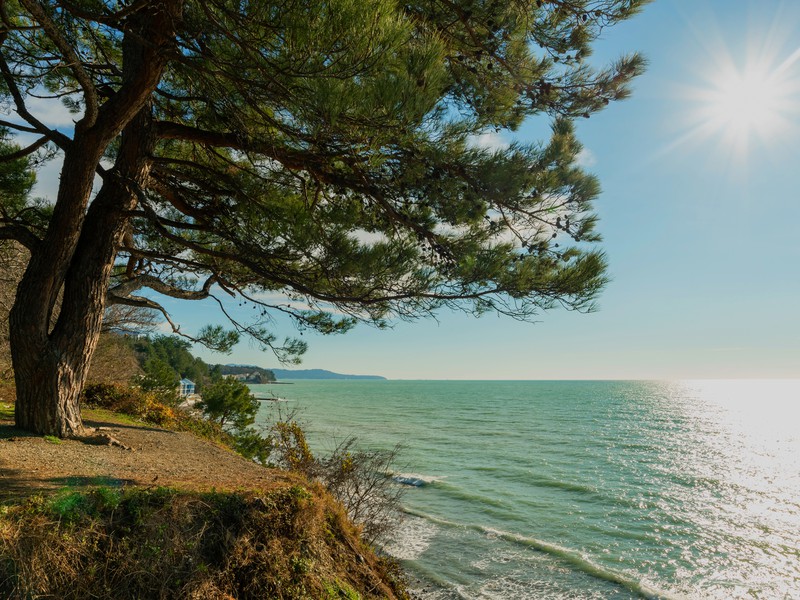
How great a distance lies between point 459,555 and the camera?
30.0ft

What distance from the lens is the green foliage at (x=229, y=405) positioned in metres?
16.7

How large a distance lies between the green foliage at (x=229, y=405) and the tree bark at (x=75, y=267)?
11.1 m

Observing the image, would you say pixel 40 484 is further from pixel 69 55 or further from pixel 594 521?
pixel 594 521

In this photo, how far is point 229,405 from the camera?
16719mm

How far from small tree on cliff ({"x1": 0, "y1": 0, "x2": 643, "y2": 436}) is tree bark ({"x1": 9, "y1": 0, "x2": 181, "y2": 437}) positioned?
2 centimetres

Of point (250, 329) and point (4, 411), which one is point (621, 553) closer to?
point (250, 329)

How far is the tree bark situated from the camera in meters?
5.36

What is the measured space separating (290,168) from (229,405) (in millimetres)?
12972

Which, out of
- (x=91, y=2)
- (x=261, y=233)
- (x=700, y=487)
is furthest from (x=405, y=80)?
(x=700, y=487)

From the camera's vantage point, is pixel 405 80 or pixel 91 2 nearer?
pixel 405 80

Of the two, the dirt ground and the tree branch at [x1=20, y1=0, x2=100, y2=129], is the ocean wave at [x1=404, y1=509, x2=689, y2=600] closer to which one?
the dirt ground

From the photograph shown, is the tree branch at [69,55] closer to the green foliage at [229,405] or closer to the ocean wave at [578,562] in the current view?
the ocean wave at [578,562]

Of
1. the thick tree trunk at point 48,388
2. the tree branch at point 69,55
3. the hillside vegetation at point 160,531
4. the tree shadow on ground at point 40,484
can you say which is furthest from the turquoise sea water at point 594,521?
the tree branch at point 69,55

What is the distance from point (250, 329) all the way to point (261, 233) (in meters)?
2.41
